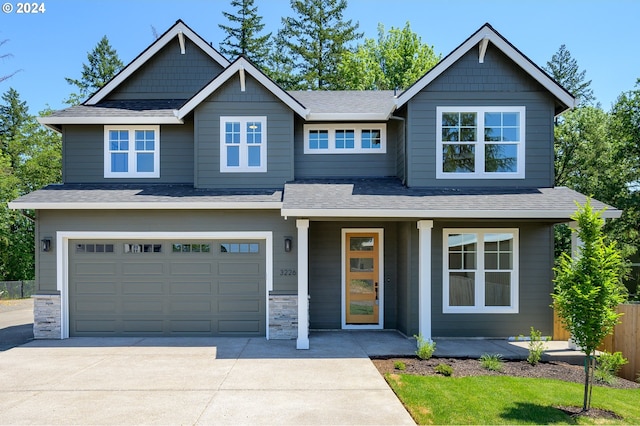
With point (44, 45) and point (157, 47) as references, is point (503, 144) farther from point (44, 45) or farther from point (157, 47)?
point (44, 45)

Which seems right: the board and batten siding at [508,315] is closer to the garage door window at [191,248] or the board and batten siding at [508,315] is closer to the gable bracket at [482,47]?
the gable bracket at [482,47]

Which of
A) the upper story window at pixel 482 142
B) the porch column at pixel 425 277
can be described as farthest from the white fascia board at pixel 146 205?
the upper story window at pixel 482 142

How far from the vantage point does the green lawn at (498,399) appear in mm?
5910

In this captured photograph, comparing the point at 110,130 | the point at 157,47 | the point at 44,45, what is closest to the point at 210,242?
the point at 110,130

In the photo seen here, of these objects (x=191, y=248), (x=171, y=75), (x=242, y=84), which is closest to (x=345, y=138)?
(x=242, y=84)

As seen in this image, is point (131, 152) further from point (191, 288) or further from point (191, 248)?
point (191, 288)

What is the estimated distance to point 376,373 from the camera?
7.84m

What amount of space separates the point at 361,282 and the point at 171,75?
8489 millimetres

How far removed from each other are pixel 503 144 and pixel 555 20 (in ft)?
18.3

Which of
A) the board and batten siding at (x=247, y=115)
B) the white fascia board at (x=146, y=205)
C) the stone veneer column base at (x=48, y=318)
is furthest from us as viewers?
the board and batten siding at (x=247, y=115)

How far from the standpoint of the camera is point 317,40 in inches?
1142

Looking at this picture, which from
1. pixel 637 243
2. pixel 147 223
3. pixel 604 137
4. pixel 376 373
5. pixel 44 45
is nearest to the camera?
pixel 376 373

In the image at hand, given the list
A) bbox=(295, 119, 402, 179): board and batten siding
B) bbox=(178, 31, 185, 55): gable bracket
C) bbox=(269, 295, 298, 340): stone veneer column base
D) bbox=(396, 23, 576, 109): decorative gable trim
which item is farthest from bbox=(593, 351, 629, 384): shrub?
bbox=(178, 31, 185, 55): gable bracket

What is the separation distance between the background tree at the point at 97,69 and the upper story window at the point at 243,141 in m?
24.2
